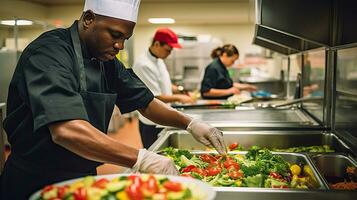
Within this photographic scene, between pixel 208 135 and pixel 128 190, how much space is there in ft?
3.38

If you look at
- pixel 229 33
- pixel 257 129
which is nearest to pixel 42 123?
pixel 257 129

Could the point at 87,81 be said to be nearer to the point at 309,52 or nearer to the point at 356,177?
the point at 356,177

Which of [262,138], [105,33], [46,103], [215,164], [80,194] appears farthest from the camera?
[262,138]

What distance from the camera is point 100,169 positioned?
478 cm

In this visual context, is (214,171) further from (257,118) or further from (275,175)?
(257,118)

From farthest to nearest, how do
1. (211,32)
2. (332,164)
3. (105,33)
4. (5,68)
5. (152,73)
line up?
(211,32) < (5,68) < (152,73) < (332,164) < (105,33)

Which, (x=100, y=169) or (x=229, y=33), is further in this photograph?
(x=229, y=33)

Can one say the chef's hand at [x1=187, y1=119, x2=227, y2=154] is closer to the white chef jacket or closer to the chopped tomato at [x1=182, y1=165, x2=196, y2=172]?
the chopped tomato at [x1=182, y1=165, x2=196, y2=172]

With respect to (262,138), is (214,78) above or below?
above

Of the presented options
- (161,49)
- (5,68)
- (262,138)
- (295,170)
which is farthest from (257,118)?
(5,68)

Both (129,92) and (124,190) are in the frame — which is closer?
(124,190)

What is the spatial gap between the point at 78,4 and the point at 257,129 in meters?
5.57

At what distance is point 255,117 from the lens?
2938 mm

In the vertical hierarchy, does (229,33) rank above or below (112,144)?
above
